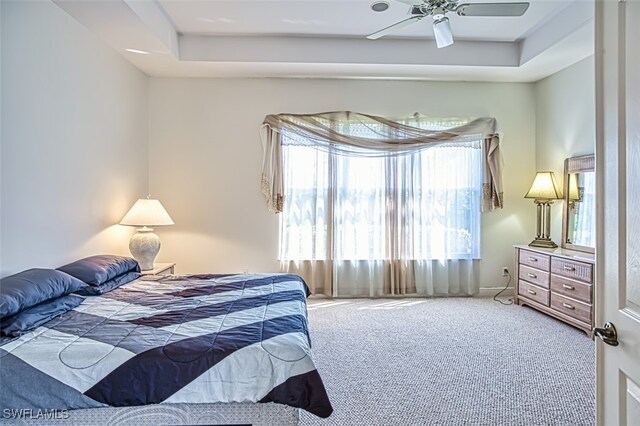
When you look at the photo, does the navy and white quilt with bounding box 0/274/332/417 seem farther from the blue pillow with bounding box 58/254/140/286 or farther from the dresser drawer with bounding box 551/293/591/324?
the dresser drawer with bounding box 551/293/591/324

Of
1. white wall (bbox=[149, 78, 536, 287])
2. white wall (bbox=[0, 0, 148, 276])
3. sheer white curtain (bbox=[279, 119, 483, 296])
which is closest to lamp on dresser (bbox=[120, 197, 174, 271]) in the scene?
white wall (bbox=[0, 0, 148, 276])

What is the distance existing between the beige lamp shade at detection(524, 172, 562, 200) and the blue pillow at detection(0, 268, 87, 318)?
448cm

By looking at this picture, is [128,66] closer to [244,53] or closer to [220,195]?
[244,53]

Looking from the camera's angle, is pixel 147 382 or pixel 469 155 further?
pixel 469 155

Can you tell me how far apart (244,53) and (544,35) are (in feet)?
9.88

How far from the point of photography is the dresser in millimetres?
3514

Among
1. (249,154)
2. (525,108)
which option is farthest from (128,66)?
(525,108)

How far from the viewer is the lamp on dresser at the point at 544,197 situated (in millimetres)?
4430

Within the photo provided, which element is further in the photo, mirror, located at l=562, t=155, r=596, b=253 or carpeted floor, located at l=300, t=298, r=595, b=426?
mirror, located at l=562, t=155, r=596, b=253

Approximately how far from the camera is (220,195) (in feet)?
15.7

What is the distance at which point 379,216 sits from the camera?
4.86 meters

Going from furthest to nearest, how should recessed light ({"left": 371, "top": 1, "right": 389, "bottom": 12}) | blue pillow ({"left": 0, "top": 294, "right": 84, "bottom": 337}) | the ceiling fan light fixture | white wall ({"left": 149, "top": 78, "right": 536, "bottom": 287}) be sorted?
white wall ({"left": 149, "top": 78, "right": 536, "bottom": 287})
recessed light ({"left": 371, "top": 1, "right": 389, "bottom": 12})
the ceiling fan light fixture
blue pillow ({"left": 0, "top": 294, "right": 84, "bottom": 337})

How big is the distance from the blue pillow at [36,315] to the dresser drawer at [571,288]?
3959 mm

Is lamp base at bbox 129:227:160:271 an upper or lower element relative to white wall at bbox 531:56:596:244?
lower
